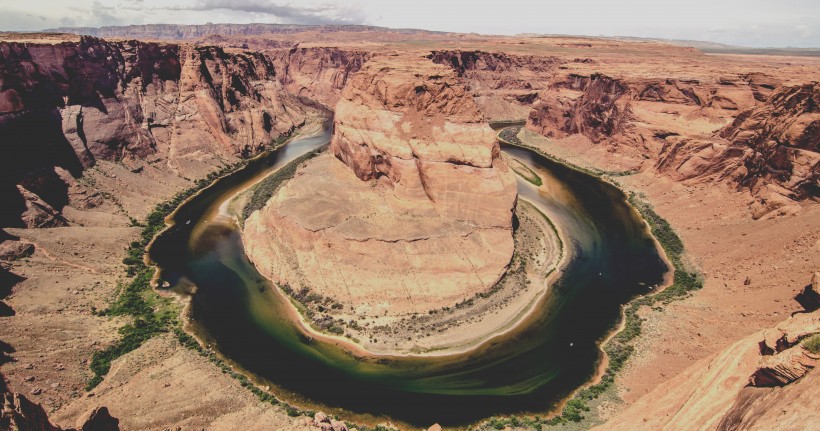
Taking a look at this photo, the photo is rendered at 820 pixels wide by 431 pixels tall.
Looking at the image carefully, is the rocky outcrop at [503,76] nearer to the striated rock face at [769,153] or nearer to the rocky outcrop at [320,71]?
the rocky outcrop at [320,71]

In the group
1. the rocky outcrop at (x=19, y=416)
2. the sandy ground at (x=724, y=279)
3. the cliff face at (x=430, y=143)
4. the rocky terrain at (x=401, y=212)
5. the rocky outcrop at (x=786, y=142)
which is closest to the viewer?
the rocky outcrop at (x=19, y=416)

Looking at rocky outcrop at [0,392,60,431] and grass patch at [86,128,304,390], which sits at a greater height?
rocky outcrop at [0,392,60,431]

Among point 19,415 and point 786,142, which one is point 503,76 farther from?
point 19,415

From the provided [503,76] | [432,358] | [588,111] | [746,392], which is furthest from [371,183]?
[503,76]

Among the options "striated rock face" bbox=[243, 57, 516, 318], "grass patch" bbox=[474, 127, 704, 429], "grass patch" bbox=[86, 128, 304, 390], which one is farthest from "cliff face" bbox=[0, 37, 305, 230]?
"grass patch" bbox=[474, 127, 704, 429]

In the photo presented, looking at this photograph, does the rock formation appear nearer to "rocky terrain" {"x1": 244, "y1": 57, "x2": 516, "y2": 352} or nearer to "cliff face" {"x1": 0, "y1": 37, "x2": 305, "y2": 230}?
"rocky terrain" {"x1": 244, "y1": 57, "x2": 516, "y2": 352}

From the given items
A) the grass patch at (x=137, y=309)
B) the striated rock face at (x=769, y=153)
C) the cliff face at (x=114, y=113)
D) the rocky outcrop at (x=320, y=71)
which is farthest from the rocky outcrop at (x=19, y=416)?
the rocky outcrop at (x=320, y=71)
